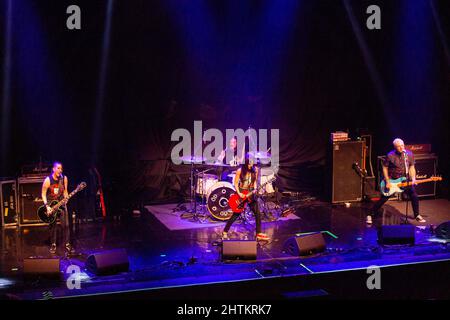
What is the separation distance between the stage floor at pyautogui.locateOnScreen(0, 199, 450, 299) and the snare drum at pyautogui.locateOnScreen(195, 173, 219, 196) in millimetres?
689

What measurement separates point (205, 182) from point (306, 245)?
12.4 ft

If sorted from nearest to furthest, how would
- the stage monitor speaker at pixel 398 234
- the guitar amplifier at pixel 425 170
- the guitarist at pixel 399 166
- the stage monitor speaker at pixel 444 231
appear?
the stage monitor speaker at pixel 398 234
the stage monitor speaker at pixel 444 231
the guitarist at pixel 399 166
the guitar amplifier at pixel 425 170

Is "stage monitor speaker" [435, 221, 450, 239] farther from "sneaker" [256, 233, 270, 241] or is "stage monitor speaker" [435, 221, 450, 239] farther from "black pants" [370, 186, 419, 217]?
"sneaker" [256, 233, 270, 241]

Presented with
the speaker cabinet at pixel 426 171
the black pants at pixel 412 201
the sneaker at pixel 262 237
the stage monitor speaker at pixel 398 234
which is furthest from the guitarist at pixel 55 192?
the speaker cabinet at pixel 426 171

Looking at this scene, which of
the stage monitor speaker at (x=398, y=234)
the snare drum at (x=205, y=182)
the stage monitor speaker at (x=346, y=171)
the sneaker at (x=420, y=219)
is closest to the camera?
the stage monitor speaker at (x=398, y=234)

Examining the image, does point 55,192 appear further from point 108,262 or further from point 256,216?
point 256,216

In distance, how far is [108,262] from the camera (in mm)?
9406

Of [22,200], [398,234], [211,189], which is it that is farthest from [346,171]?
[22,200]

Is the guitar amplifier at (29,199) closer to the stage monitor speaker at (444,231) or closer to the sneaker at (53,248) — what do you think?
the sneaker at (53,248)

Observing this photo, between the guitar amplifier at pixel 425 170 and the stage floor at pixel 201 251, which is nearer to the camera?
the stage floor at pixel 201 251

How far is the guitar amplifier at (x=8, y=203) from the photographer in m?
12.9

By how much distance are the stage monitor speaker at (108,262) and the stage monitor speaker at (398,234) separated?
4197mm

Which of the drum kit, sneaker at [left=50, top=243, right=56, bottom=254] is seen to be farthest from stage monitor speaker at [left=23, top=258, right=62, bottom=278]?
the drum kit
